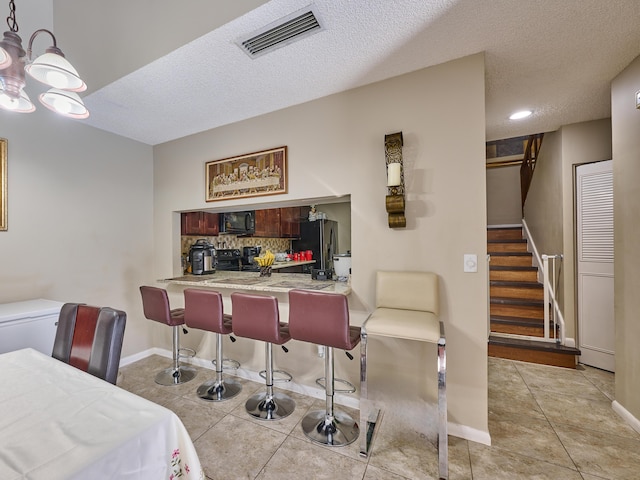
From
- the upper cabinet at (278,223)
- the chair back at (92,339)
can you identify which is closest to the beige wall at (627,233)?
the chair back at (92,339)

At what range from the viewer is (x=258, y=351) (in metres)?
2.72

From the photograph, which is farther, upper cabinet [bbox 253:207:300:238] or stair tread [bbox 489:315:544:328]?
upper cabinet [bbox 253:207:300:238]

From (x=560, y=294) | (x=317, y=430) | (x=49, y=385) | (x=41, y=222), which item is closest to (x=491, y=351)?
(x=560, y=294)

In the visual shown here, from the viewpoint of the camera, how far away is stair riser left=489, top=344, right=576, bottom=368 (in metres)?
2.83

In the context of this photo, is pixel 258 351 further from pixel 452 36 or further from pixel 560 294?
pixel 560 294

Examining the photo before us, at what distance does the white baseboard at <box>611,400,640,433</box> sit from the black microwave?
13.7 feet

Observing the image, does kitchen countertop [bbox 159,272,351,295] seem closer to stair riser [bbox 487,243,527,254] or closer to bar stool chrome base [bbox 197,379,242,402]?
bar stool chrome base [bbox 197,379,242,402]

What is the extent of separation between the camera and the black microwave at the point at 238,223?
3.72 m

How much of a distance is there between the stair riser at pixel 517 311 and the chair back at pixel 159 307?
378 centimetres

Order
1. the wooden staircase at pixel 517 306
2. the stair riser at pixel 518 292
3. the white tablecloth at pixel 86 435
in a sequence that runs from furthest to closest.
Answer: the stair riser at pixel 518 292, the wooden staircase at pixel 517 306, the white tablecloth at pixel 86 435

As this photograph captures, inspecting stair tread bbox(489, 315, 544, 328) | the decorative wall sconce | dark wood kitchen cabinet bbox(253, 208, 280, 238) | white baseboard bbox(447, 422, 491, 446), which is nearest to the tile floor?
white baseboard bbox(447, 422, 491, 446)

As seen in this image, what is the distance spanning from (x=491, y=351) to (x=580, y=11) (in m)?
3.09

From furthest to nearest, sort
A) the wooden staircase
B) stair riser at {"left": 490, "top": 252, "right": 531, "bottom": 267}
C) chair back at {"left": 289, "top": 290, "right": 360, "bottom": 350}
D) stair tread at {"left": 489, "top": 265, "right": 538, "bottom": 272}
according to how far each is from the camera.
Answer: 1. stair riser at {"left": 490, "top": 252, "right": 531, "bottom": 267}
2. stair tread at {"left": 489, "top": 265, "right": 538, "bottom": 272}
3. the wooden staircase
4. chair back at {"left": 289, "top": 290, "right": 360, "bottom": 350}

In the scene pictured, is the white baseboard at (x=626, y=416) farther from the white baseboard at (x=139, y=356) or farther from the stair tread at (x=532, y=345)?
the white baseboard at (x=139, y=356)
